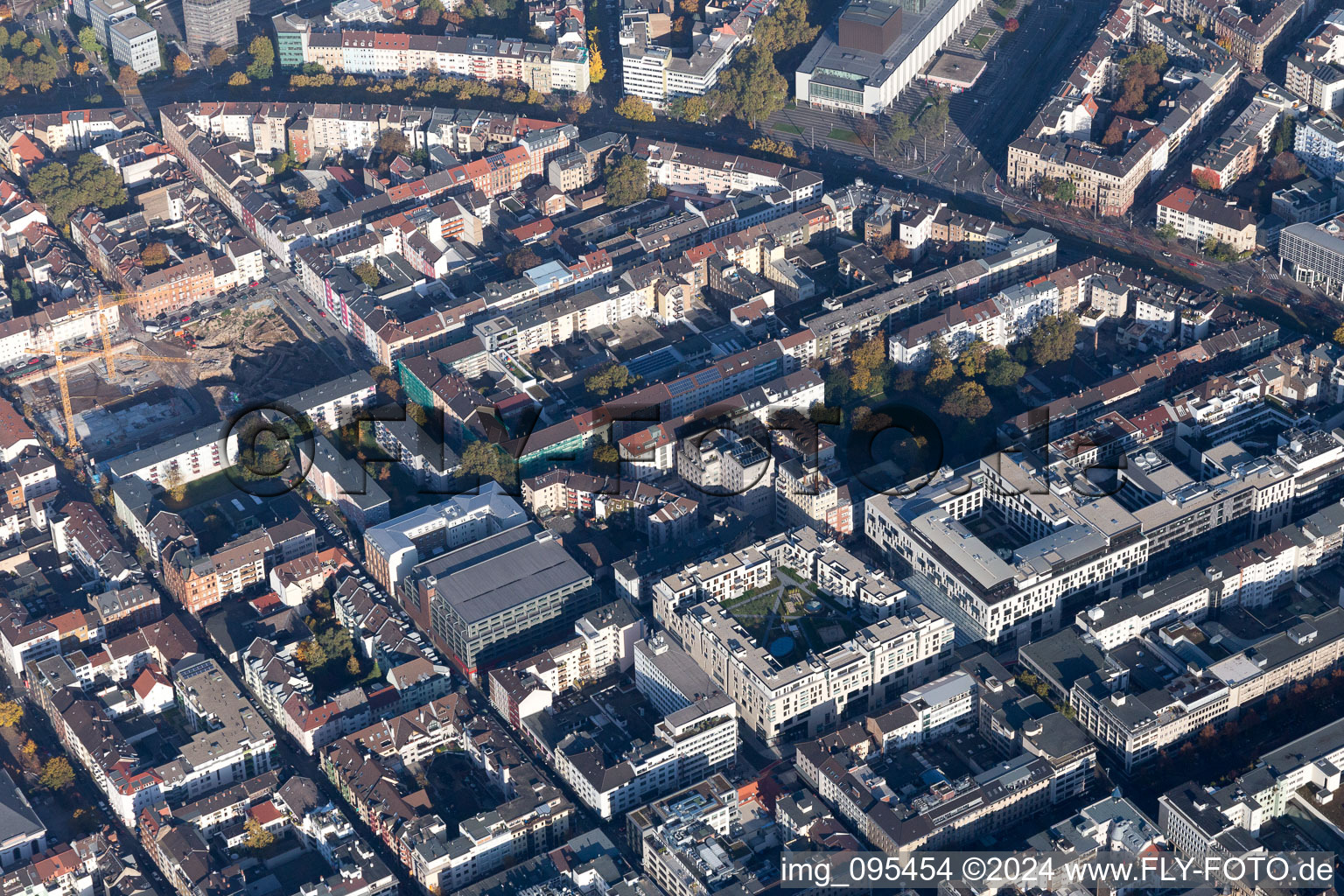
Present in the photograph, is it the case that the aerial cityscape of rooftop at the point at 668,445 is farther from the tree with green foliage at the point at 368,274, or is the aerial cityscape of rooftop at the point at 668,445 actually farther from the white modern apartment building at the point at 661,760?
→ the tree with green foliage at the point at 368,274

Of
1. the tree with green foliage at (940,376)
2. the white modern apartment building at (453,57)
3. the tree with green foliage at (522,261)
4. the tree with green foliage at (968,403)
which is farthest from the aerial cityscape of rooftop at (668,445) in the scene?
the tree with green foliage at (940,376)

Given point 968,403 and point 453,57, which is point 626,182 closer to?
point 453,57

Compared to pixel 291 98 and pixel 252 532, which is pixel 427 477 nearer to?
pixel 252 532

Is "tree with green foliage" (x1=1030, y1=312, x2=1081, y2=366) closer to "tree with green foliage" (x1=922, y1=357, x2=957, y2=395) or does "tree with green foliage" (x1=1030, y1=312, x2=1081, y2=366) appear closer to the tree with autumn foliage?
"tree with green foliage" (x1=922, y1=357, x2=957, y2=395)

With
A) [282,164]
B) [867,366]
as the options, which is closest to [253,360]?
[282,164]

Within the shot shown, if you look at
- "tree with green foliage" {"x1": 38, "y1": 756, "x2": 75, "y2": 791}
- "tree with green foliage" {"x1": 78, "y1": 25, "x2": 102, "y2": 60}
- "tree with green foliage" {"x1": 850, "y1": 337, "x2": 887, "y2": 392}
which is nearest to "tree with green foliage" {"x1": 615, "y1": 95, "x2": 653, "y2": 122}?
"tree with green foliage" {"x1": 850, "y1": 337, "x2": 887, "y2": 392}
